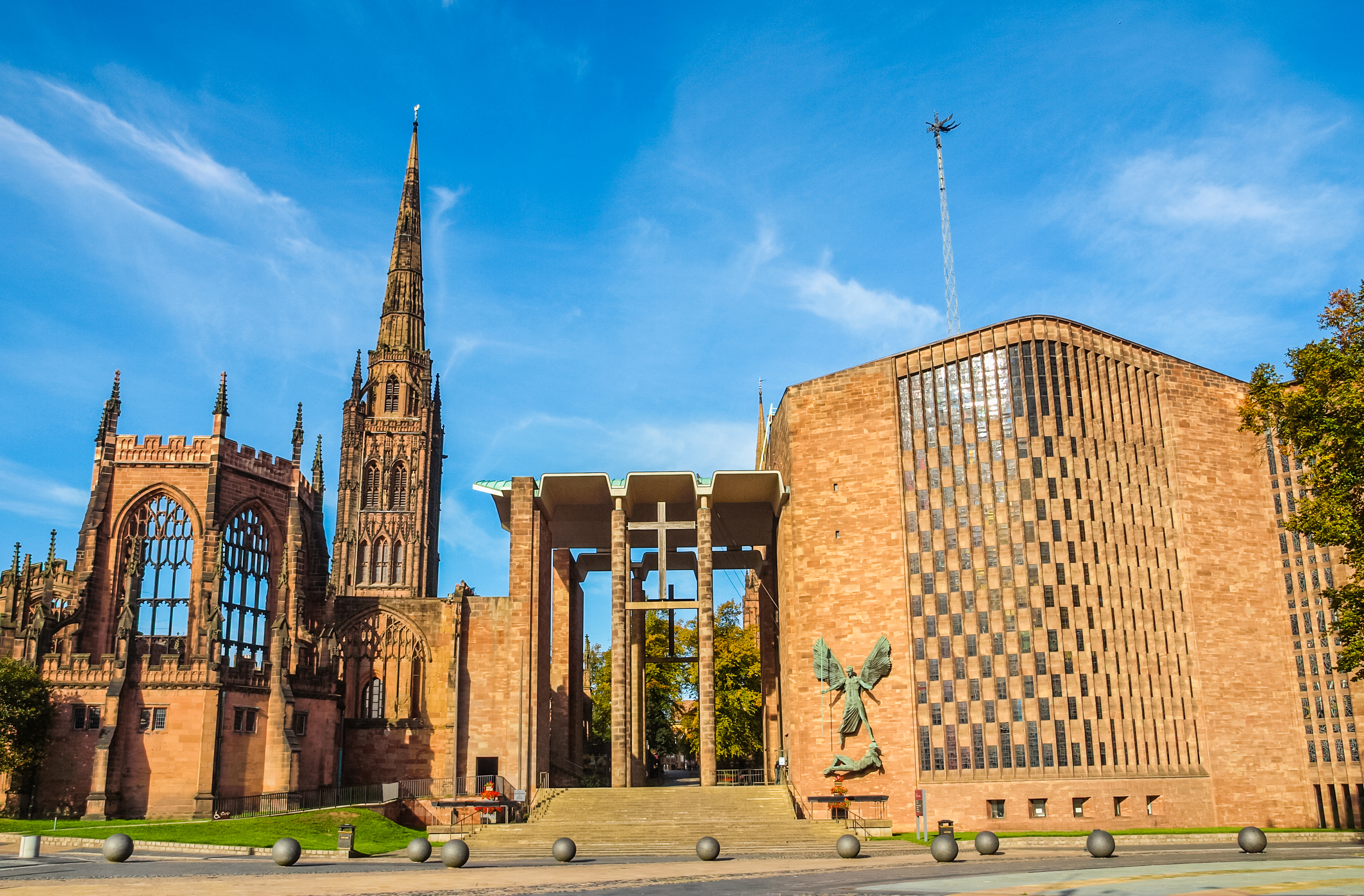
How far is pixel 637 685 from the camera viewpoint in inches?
2243

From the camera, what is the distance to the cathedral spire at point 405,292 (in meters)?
98.3

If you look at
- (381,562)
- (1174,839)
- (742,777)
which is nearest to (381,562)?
(381,562)

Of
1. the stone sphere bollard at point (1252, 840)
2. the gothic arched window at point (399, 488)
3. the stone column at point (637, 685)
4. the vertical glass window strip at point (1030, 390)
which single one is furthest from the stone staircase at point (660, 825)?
the gothic arched window at point (399, 488)

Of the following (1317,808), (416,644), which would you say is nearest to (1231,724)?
(1317,808)

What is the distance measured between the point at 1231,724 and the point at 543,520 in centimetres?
3302

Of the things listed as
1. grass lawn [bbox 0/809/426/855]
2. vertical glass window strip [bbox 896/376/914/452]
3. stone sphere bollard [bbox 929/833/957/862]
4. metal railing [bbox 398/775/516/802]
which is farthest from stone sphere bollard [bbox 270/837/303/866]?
vertical glass window strip [bbox 896/376/914/452]

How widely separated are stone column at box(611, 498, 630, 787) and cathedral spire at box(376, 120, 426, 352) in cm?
5421

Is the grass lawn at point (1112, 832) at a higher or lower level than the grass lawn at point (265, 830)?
lower

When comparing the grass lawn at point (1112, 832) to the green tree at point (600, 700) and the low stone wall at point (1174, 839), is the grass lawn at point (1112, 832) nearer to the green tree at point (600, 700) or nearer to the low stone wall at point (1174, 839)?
the low stone wall at point (1174, 839)

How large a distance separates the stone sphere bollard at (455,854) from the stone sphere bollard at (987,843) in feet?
48.6

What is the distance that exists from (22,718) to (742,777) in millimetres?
36778

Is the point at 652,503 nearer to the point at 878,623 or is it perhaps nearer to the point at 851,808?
the point at 878,623

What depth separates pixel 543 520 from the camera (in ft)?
173

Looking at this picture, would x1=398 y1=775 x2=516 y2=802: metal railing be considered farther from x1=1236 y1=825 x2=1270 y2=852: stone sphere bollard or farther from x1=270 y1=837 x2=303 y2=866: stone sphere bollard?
x1=1236 y1=825 x2=1270 y2=852: stone sphere bollard
